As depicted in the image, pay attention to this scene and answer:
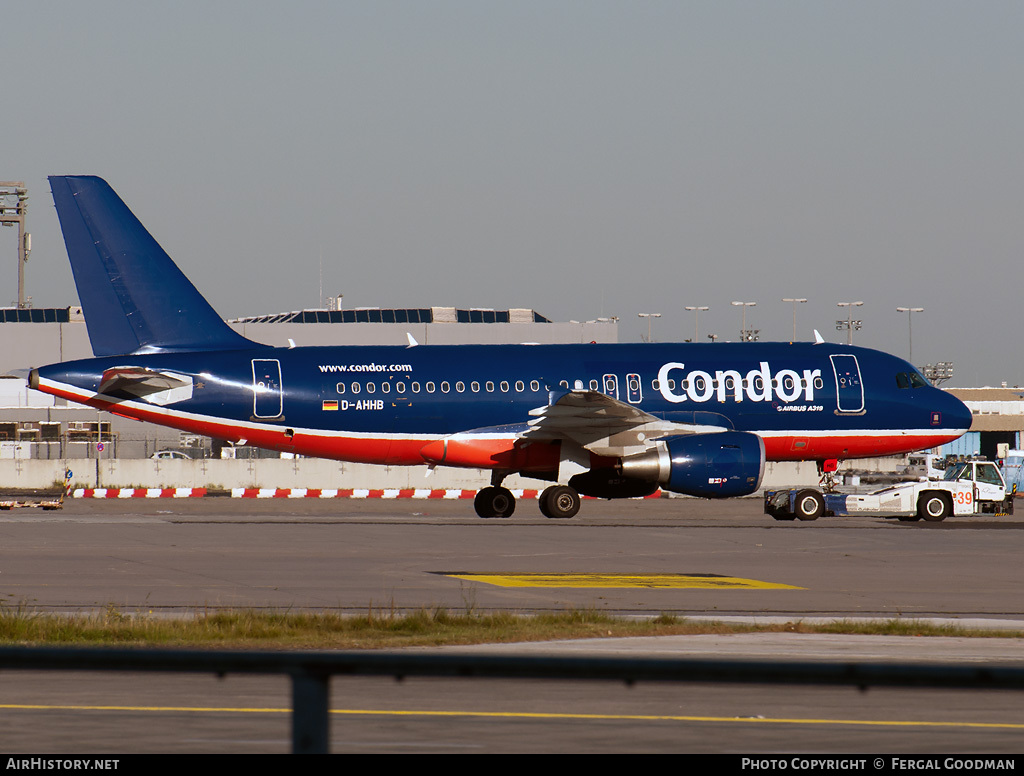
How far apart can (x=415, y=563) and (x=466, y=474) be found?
33.0 metres

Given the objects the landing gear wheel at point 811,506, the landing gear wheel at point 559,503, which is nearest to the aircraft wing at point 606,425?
the landing gear wheel at point 559,503

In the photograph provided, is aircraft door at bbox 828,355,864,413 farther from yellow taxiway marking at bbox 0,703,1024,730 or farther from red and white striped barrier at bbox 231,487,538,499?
yellow taxiway marking at bbox 0,703,1024,730

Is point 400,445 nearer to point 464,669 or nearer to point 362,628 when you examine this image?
point 362,628

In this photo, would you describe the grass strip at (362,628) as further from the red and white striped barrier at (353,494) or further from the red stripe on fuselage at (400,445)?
the red and white striped barrier at (353,494)

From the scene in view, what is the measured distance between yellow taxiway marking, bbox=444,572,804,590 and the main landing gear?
13.6 m

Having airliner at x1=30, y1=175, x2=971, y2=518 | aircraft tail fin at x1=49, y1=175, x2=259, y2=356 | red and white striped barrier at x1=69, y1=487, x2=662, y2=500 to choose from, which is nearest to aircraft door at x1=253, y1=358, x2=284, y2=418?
airliner at x1=30, y1=175, x2=971, y2=518

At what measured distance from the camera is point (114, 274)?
3497 centimetres

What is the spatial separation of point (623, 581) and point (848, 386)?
17623mm

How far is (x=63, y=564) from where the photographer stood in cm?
2305

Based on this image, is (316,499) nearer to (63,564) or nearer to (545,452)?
(545,452)

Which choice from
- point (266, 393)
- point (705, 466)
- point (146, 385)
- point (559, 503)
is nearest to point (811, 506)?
point (705, 466)

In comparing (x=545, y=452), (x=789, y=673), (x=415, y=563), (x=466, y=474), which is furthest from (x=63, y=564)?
(x=466, y=474)

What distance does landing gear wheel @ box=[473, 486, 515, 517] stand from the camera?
3694 centimetres

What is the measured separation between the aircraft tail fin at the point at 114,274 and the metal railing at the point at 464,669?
3206 cm
